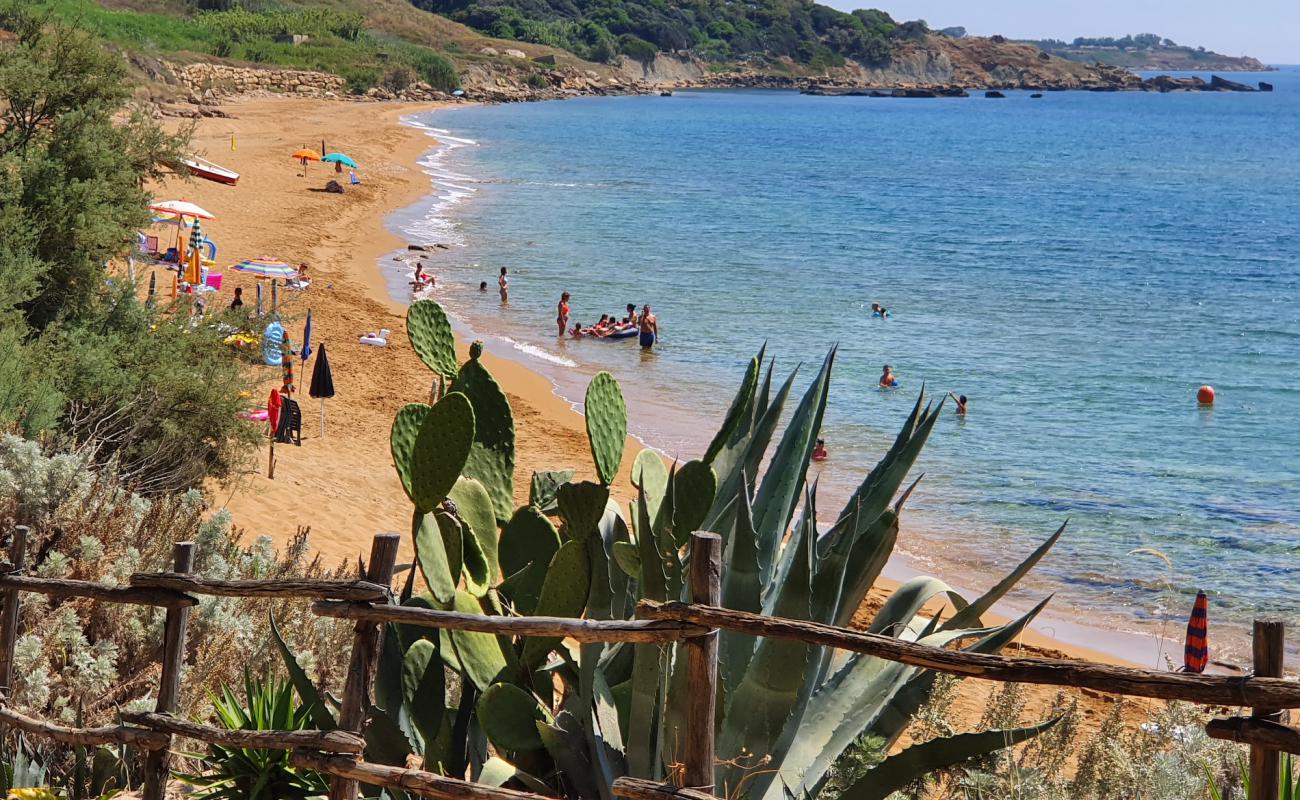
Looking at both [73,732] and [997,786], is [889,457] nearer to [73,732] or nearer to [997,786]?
[997,786]

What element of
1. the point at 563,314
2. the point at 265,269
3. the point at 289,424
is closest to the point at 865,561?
the point at 289,424

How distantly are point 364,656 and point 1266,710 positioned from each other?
2165 millimetres

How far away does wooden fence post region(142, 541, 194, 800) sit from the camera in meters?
3.77

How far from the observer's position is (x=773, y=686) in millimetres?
3195

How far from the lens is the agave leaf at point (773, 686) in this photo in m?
3.14

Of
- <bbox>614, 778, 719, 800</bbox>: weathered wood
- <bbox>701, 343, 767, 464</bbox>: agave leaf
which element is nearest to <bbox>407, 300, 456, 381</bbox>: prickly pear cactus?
<bbox>701, 343, 767, 464</bbox>: agave leaf

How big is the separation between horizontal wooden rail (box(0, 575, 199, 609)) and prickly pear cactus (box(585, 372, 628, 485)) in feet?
4.28

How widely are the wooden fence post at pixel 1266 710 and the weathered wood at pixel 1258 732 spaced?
2 centimetres

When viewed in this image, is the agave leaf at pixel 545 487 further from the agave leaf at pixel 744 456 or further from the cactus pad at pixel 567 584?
the cactus pad at pixel 567 584

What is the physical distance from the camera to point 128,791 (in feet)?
13.9

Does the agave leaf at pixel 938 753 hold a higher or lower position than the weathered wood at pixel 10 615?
higher

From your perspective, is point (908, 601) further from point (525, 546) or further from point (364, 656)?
point (364, 656)

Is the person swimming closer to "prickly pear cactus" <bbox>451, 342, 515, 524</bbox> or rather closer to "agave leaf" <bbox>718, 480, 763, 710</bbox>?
"prickly pear cactus" <bbox>451, 342, 515, 524</bbox>

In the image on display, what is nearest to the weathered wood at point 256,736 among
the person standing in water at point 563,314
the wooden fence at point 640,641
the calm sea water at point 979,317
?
the wooden fence at point 640,641
